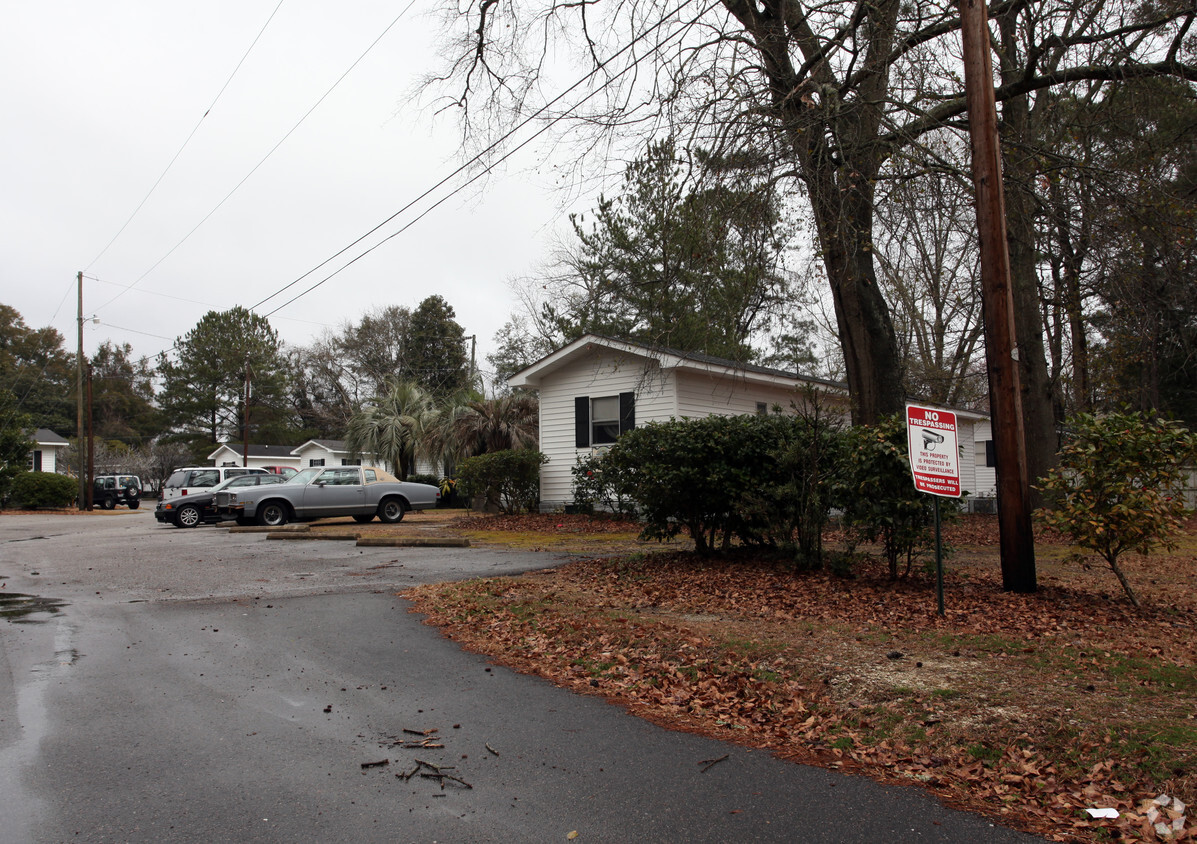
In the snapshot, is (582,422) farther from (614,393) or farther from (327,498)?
(327,498)

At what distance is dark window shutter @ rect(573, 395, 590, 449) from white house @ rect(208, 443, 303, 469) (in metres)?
37.1

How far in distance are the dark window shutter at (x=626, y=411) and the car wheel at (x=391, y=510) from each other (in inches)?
252

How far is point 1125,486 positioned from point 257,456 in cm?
5419

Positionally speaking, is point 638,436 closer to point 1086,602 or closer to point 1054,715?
point 1086,602

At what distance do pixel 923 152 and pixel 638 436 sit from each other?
17.4 ft

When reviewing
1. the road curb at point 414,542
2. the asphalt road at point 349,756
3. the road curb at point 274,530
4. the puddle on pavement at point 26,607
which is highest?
the road curb at point 274,530

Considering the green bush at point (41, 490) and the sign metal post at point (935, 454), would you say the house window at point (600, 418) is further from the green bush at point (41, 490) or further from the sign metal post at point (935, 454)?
the green bush at point (41, 490)

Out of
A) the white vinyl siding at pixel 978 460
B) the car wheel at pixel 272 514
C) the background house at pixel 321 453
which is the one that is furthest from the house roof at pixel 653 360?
the background house at pixel 321 453

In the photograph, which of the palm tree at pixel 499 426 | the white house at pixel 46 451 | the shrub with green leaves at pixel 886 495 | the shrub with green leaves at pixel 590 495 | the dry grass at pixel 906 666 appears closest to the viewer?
the dry grass at pixel 906 666

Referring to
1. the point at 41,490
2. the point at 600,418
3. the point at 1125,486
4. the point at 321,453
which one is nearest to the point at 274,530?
the point at 600,418

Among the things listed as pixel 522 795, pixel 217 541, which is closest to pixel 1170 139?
pixel 522 795

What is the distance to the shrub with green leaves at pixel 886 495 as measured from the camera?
8.79 m

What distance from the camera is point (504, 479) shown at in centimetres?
2112

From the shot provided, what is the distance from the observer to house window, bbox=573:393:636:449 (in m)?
21.0
